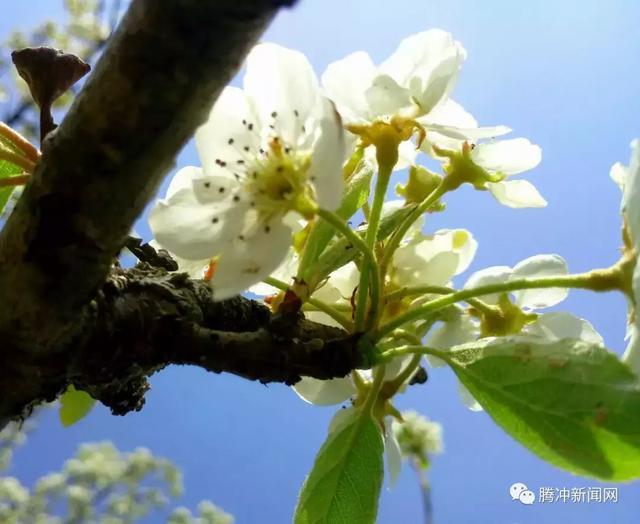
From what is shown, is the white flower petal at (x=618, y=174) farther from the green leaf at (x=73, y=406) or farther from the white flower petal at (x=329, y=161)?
the green leaf at (x=73, y=406)

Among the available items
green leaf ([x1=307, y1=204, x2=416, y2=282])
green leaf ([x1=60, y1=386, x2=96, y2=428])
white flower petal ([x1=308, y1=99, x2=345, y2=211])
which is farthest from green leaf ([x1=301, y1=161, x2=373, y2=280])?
green leaf ([x1=60, y1=386, x2=96, y2=428])

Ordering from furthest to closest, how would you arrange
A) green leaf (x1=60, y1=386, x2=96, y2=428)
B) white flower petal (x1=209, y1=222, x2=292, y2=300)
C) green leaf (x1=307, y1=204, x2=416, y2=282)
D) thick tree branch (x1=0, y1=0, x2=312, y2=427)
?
green leaf (x1=60, y1=386, x2=96, y2=428), green leaf (x1=307, y1=204, x2=416, y2=282), white flower petal (x1=209, y1=222, x2=292, y2=300), thick tree branch (x1=0, y1=0, x2=312, y2=427)

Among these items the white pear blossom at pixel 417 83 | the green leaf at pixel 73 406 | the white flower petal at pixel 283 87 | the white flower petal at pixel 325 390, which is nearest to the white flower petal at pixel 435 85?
the white pear blossom at pixel 417 83

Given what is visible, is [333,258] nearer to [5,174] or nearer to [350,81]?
[350,81]

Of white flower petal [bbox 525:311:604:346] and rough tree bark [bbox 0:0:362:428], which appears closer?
rough tree bark [bbox 0:0:362:428]

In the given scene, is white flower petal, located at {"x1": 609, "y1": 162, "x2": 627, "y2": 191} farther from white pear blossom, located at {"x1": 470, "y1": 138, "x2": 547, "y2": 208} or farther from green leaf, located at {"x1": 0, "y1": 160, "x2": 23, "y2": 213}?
green leaf, located at {"x1": 0, "y1": 160, "x2": 23, "y2": 213}

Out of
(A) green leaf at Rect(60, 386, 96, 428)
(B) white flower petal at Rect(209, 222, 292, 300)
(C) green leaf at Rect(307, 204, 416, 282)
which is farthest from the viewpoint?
(A) green leaf at Rect(60, 386, 96, 428)

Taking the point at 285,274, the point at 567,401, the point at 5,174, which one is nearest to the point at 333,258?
the point at 285,274
